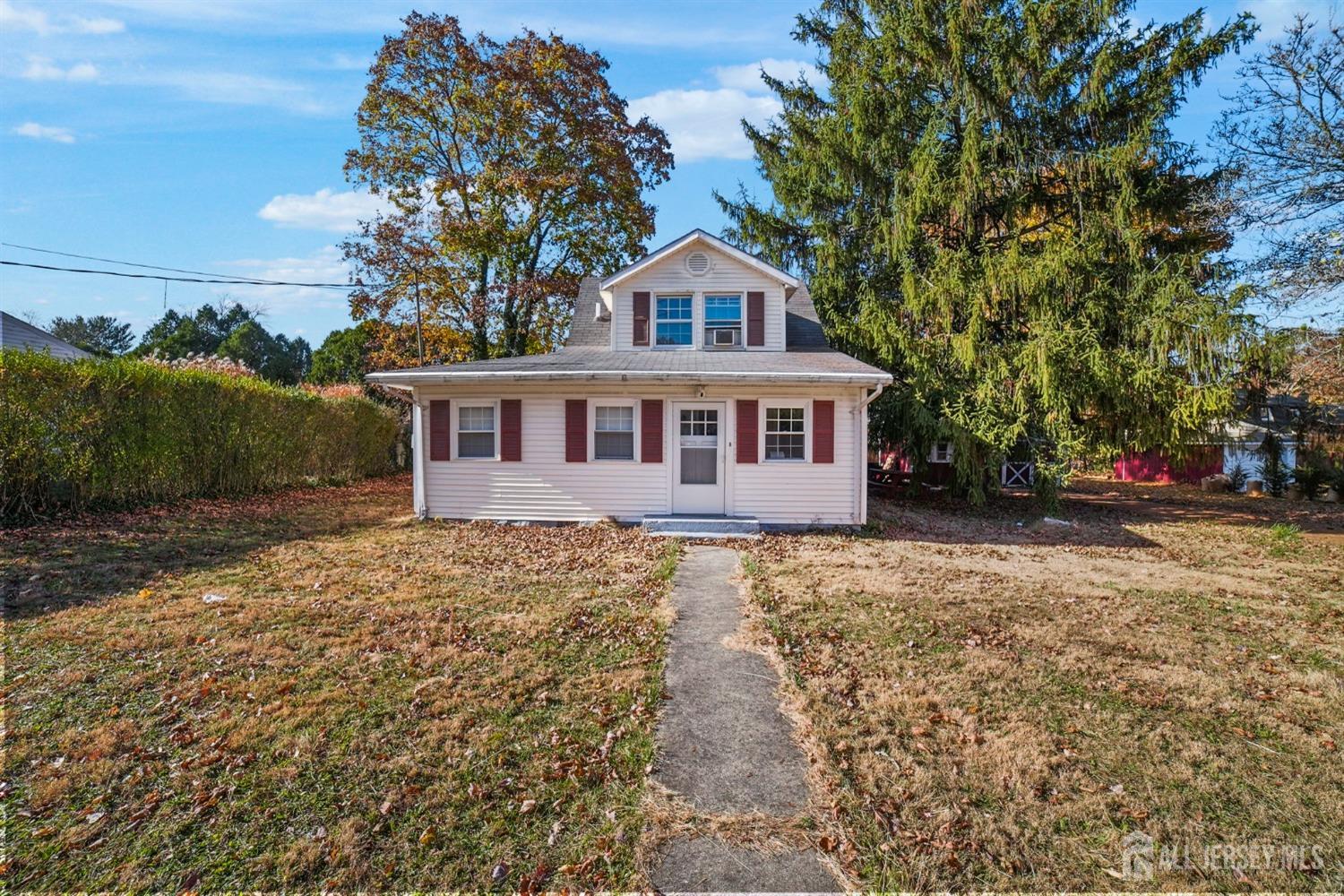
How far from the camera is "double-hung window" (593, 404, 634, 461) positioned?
456 inches

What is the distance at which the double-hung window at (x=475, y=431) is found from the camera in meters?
11.8

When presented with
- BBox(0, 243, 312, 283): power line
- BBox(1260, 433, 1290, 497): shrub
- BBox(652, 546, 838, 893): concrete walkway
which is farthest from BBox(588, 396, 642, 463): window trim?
BBox(1260, 433, 1290, 497): shrub

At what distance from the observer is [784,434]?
450 inches

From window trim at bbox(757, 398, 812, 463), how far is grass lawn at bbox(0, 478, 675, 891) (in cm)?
454

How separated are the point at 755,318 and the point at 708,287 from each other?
4.05 feet

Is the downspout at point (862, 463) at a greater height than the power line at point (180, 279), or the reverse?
the power line at point (180, 279)

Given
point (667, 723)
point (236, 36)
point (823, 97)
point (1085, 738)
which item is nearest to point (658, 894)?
point (667, 723)

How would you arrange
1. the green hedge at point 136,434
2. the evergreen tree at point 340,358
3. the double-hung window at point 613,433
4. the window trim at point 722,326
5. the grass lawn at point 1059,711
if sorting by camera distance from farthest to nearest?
1. the evergreen tree at point 340,358
2. the window trim at point 722,326
3. the double-hung window at point 613,433
4. the green hedge at point 136,434
5. the grass lawn at point 1059,711

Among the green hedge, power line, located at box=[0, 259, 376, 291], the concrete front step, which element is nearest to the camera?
the green hedge

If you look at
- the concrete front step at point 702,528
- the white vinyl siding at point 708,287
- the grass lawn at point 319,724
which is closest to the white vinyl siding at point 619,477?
the concrete front step at point 702,528

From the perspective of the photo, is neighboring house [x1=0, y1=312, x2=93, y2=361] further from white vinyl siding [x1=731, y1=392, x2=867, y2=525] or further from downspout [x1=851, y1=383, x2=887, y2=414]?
downspout [x1=851, y1=383, x2=887, y2=414]

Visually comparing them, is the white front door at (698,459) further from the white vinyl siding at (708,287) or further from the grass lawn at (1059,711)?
the grass lawn at (1059,711)

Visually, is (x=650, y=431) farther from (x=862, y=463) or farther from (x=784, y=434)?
(x=862, y=463)

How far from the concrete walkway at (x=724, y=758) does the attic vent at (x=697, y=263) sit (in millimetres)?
8673
